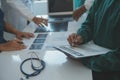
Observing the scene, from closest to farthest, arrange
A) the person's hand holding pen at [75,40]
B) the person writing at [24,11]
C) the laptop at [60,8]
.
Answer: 1. the person's hand holding pen at [75,40]
2. the person writing at [24,11]
3. the laptop at [60,8]

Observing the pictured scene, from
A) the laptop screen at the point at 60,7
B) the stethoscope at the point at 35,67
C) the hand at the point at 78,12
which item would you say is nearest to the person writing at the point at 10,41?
the stethoscope at the point at 35,67

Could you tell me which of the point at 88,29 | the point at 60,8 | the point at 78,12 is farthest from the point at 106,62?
the point at 60,8

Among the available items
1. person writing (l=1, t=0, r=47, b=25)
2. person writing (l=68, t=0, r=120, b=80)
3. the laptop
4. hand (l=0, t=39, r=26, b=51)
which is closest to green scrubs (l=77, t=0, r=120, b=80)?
person writing (l=68, t=0, r=120, b=80)

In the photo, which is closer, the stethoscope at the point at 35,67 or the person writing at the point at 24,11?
the stethoscope at the point at 35,67

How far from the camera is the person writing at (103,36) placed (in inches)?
41.8

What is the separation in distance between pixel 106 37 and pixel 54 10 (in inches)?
42.3

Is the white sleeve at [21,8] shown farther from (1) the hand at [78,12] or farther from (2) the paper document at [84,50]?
(2) the paper document at [84,50]

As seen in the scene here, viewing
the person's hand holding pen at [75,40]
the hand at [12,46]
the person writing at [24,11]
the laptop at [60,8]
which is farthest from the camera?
the laptop at [60,8]

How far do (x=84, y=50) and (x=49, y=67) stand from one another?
225mm

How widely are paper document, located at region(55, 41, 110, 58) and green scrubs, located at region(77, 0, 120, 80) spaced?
1.1 inches

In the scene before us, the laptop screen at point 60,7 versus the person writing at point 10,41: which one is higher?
the laptop screen at point 60,7

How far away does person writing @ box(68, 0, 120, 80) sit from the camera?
41.8 inches

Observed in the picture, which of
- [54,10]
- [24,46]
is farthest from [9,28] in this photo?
[54,10]

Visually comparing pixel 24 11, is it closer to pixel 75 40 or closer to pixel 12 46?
pixel 12 46
